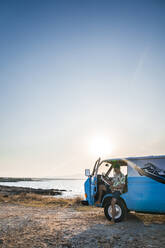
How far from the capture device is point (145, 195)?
7.13 meters

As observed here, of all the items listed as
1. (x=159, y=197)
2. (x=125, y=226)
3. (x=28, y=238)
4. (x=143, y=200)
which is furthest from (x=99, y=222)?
(x=28, y=238)

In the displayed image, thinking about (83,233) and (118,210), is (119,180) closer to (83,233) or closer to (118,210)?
(118,210)

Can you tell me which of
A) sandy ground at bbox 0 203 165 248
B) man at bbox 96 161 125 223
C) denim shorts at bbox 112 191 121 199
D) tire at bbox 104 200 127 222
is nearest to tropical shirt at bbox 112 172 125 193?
man at bbox 96 161 125 223

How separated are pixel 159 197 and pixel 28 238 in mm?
4344

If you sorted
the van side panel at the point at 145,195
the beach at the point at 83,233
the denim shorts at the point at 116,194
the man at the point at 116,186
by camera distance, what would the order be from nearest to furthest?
the beach at the point at 83,233 → the van side panel at the point at 145,195 → the man at the point at 116,186 → the denim shorts at the point at 116,194

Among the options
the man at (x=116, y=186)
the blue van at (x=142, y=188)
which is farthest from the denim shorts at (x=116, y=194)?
the blue van at (x=142, y=188)

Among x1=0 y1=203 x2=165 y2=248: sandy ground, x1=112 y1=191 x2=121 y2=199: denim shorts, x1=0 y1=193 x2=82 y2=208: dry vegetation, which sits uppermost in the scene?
x1=112 y1=191 x2=121 y2=199: denim shorts

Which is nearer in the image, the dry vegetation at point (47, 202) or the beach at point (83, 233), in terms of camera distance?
the beach at point (83, 233)

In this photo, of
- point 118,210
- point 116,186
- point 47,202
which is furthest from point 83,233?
point 47,202

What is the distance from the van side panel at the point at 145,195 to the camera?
22.7ft

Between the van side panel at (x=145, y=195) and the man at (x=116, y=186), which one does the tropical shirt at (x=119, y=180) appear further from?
the van side panel at (x=145, y=195)

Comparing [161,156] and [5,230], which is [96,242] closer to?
[5,230]

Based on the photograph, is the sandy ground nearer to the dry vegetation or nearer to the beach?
the beach

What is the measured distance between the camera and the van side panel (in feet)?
22.7
